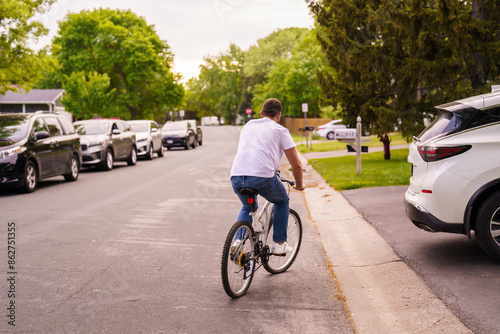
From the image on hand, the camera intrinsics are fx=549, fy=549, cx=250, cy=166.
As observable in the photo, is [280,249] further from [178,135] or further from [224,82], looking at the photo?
[224,82]

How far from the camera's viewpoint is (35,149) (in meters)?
13.0

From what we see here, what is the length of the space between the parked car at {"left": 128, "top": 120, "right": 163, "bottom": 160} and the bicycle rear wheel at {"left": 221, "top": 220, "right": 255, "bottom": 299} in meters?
19.3

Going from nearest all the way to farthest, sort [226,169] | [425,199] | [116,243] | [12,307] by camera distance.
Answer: [12,307] < [425,199] < [116,243] < [226,169]

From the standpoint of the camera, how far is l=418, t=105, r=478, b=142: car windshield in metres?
5.64

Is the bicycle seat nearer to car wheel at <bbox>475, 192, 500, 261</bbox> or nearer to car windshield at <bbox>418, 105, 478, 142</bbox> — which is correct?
car windshield at <bbox>418, 105, 478, 142</bbox>

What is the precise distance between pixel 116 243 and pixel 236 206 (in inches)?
140

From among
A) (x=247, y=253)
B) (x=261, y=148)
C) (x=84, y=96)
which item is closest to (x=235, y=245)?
(x=247, y=253)

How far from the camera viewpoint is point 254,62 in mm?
78688

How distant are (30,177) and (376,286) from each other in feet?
31.8

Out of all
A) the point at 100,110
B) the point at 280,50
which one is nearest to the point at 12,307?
the point at 100,110

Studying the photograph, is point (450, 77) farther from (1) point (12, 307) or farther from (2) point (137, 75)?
(2) point (137, 75)

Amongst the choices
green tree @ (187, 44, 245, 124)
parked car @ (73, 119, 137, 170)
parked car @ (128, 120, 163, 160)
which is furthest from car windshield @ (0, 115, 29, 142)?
green tree @ (187, 44, 245, 124)

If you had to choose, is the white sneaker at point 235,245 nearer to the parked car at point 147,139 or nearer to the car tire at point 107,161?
the car tire at point 107,161

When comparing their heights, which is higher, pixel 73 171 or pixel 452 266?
pixel 73 171
